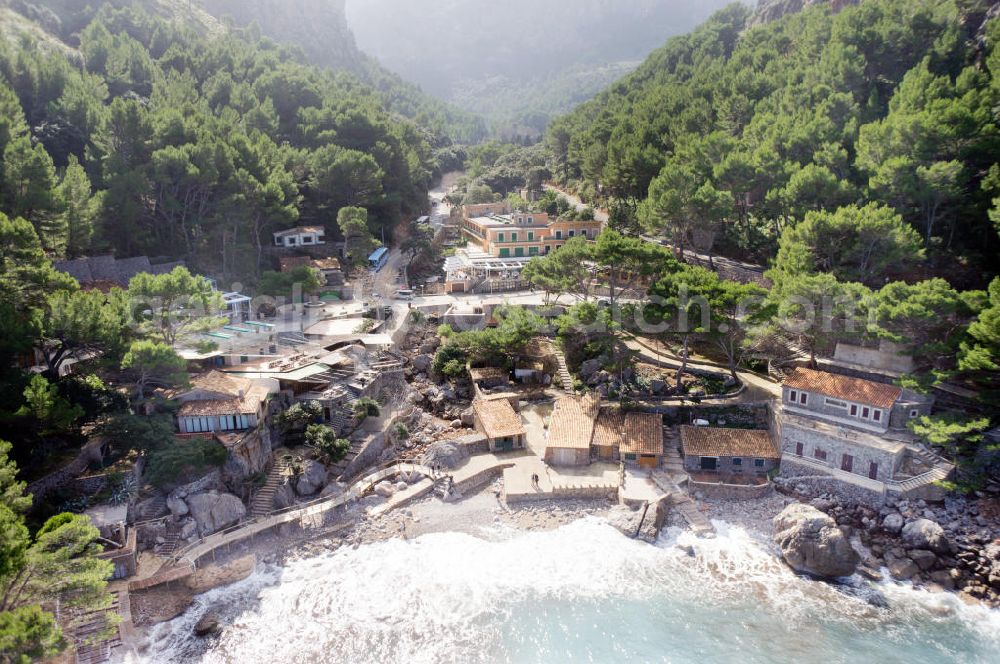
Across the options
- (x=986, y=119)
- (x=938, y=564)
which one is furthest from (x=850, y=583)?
(x=986, y=119)

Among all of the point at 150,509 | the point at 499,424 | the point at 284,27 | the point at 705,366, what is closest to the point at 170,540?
the point at 150,509

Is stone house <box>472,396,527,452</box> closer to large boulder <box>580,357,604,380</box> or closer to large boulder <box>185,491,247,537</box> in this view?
large boulder <box>580,357,604,380</box>

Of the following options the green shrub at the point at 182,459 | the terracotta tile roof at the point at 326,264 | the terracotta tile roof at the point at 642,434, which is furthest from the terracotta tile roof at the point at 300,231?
the terracotta tile roof at the point at 642,434

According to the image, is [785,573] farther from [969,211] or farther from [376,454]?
[969,211]

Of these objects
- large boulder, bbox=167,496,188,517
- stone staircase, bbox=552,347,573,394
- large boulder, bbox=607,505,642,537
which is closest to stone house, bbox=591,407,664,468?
large boulder, bbox=607,505,642,537

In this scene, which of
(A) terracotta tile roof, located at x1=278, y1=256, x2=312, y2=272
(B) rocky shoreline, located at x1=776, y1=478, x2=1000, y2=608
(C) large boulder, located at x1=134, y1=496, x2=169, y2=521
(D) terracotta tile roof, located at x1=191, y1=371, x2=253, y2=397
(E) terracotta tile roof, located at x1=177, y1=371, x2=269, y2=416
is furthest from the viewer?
(A) terracotta tile roof, located at x1=278, y1=256, x2=312, y2=272
